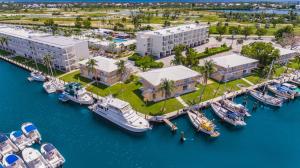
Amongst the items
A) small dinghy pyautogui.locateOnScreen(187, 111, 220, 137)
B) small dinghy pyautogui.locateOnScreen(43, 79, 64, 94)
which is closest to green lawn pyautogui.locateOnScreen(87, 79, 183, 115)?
small dinghy pyautogui.locateOnScreen(187, 111, 220, 137)

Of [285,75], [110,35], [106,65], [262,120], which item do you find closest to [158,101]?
[106,65]

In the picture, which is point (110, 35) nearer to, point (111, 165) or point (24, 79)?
point (24, 79)

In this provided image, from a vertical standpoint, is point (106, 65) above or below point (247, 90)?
above

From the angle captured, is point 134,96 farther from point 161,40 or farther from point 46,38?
point 46,38

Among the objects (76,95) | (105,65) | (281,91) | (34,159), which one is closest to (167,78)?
(105,65)

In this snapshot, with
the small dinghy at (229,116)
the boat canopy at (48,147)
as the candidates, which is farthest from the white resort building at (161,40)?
the boat canopy at (48,147)

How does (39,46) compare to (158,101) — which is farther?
(39,46)
